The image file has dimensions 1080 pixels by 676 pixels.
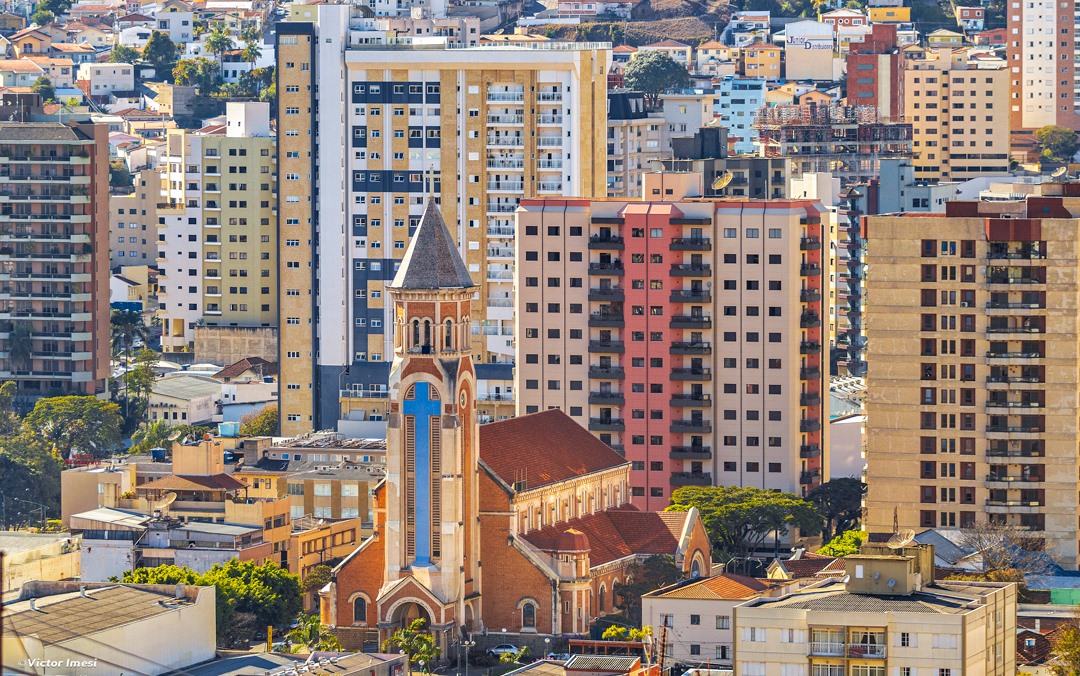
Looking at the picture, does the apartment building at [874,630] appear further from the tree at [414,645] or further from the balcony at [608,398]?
the balcony at [608,398]

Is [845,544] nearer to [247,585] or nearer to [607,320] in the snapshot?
[607,320]

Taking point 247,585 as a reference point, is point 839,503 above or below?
above

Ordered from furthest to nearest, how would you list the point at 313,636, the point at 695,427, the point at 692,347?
the point at 692,347
the point at 695,427
the point at 313,636

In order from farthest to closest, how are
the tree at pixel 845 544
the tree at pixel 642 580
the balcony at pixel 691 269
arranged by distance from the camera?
the balcony at pixel 691 269
the tree at pixel 845 544
the tree at pixel 642 580

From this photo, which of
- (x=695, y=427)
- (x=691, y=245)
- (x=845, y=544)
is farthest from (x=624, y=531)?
(x=691, y=245)

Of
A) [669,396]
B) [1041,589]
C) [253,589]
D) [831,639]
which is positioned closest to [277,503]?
[253,589]

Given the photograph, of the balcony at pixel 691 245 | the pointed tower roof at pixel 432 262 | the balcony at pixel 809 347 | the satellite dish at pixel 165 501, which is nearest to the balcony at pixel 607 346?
the balcony at pixel 691 245

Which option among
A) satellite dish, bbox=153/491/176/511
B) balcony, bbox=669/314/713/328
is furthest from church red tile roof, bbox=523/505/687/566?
satellite dish, bbox=153/491/176/511
